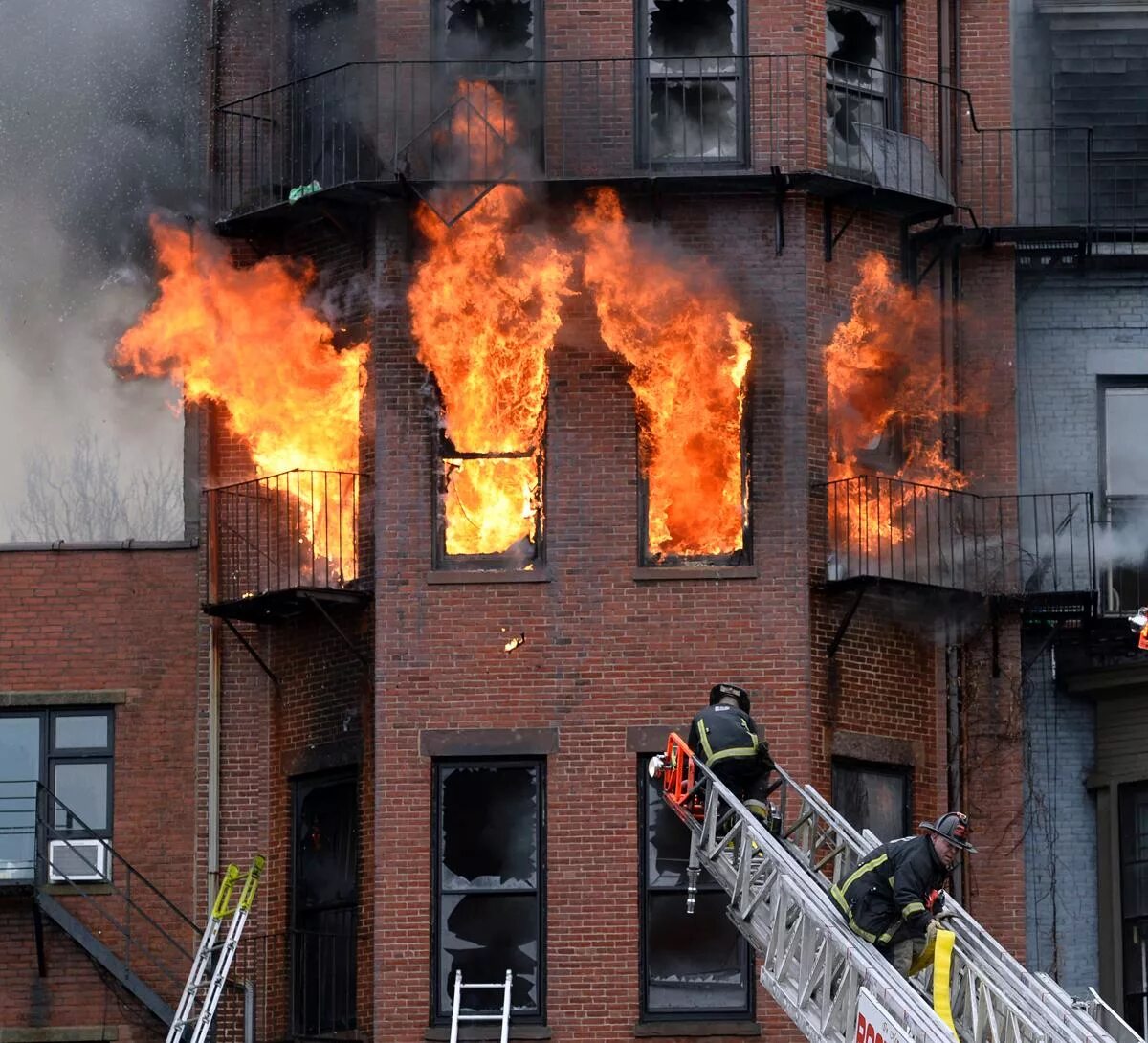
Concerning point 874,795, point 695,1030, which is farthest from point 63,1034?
point 874,795

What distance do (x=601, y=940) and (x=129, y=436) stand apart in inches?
264

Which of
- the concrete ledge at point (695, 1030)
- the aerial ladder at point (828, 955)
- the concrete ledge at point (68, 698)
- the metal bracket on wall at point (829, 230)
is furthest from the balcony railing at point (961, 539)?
the concrete ledge at point (68, 698)

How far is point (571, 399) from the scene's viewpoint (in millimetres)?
24062

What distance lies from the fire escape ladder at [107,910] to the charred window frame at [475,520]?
4.09m

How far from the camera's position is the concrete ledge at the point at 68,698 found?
25281mm

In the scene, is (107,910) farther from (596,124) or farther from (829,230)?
(829,230)

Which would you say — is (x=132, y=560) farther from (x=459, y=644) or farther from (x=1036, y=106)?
(x=1036, y=106)

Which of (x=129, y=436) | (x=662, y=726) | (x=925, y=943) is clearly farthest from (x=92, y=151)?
(x=925, y=943)

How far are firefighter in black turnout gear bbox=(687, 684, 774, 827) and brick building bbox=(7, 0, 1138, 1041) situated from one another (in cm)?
352

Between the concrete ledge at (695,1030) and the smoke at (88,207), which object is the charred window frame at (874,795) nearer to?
the concrete ledge at (695,1030)

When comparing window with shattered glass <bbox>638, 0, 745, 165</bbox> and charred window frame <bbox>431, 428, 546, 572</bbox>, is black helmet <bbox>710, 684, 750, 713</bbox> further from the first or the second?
window with shattered glass <bbox>638, 0, 745, 165</bbox>

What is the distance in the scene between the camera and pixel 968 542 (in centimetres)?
2500

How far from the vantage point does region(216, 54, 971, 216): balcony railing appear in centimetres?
2414

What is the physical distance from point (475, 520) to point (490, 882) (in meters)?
3.13
